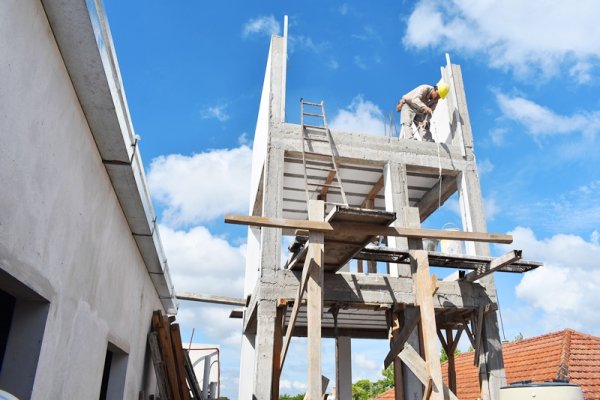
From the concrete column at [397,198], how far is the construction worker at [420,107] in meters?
1.80

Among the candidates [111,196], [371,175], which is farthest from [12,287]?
[371,175]

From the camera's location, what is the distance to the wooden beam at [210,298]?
13.5 m

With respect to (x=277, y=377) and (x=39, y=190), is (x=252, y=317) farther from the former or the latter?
(x=39, y=190)

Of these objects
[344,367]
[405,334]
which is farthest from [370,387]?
[405,334]

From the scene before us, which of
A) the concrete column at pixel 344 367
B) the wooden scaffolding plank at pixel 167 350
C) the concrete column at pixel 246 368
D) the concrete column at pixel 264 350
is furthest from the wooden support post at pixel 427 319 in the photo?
the concrete column at pixel 344 367

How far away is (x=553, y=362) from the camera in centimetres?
1340

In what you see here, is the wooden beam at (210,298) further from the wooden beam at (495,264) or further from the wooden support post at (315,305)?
the wooden support post at (315,305)

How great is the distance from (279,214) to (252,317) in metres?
2.84

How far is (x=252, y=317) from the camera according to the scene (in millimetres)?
11203

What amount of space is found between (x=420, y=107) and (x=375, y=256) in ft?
17.5

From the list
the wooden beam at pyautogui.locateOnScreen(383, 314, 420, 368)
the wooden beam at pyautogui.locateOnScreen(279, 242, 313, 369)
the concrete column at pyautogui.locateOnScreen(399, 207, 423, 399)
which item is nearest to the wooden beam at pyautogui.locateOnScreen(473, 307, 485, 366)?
the concrete column at pyautogui.locateOnScreen(399, 207, 423, 399)

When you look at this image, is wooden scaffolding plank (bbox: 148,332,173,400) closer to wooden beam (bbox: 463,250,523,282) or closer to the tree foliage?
wooden beam (bbox: 463,250,523,282)

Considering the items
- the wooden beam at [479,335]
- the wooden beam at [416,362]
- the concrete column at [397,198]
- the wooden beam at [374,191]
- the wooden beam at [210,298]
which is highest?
the wooden beam at [374,191]

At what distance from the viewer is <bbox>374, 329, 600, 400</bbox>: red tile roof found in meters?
12.5
